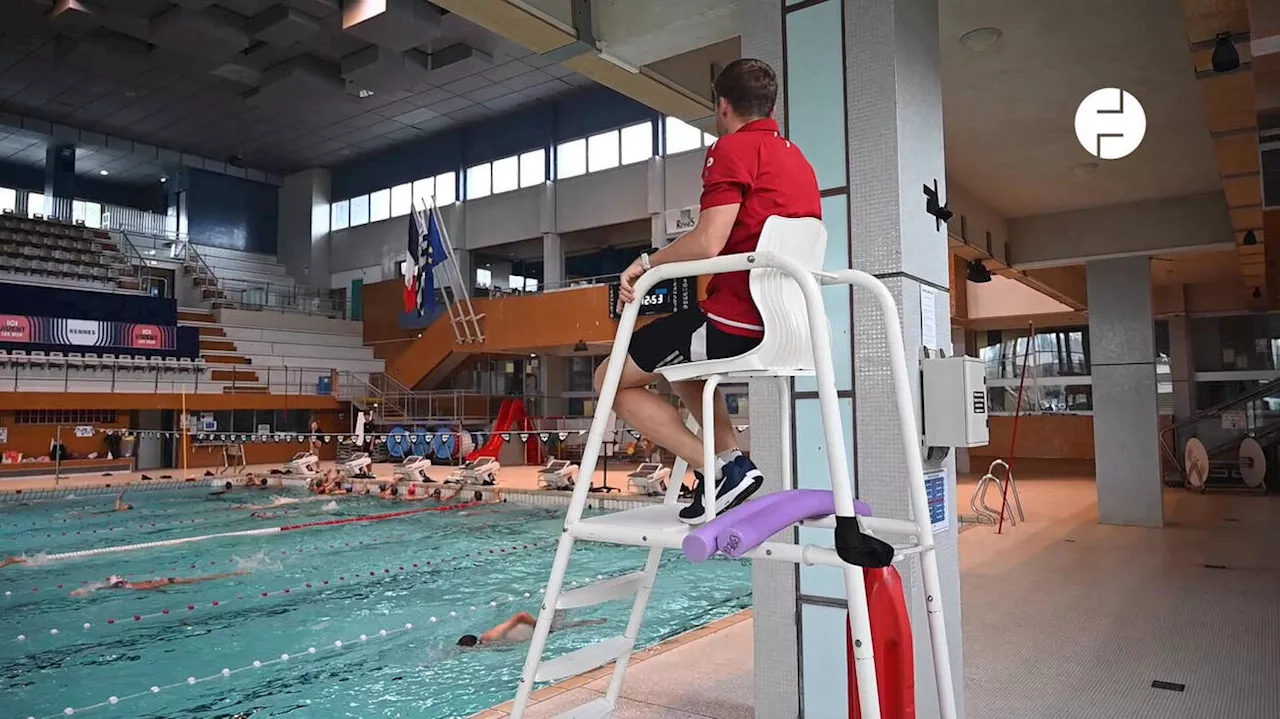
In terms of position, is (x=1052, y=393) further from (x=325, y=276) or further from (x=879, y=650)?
(x=325, y=276)

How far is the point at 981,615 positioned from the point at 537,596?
3.41 meters

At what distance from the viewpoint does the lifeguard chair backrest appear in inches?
61.2

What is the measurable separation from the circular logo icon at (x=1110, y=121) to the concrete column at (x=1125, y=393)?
3.58 m

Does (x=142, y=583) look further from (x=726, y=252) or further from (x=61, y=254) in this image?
(x=61, y=254)

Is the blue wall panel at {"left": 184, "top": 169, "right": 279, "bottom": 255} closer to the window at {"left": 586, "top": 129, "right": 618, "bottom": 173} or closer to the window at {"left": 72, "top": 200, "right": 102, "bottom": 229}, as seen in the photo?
the window at {"left": 72, "top": 200, "right": 102, "bottom": 229}

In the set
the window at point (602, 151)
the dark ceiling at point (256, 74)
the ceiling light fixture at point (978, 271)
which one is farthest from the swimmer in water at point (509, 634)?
the window at point (602, 151)

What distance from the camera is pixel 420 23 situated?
15125 mm

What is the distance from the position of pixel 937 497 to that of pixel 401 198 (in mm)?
24213

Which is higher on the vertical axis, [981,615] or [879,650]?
[879,650]

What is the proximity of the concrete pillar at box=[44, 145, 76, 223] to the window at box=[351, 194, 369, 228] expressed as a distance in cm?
794

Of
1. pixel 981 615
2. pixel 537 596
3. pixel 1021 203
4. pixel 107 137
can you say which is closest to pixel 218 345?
pixel 107 137

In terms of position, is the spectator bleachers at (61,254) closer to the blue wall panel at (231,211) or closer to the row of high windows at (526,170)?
the blue wall panel at (231,211)

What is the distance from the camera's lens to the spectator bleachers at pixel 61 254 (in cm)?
2039

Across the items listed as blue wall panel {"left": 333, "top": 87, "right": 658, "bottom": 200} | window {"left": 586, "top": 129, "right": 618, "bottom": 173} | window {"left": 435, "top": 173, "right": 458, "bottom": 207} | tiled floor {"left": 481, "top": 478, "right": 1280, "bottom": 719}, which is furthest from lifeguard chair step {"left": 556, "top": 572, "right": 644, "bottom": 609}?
window {"left": 435, "top": 173, "right": 458, "bottom": 207}
